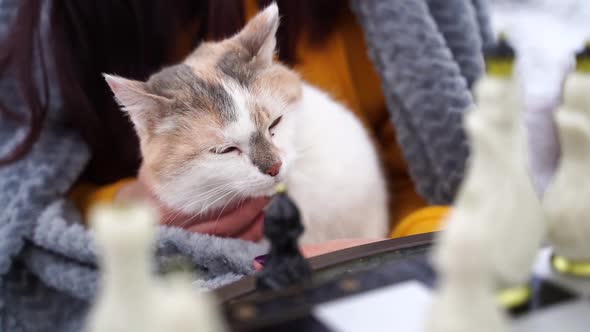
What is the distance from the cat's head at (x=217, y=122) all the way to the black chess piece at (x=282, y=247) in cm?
31

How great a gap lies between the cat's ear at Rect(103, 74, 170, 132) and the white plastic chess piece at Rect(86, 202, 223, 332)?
0.44 meters

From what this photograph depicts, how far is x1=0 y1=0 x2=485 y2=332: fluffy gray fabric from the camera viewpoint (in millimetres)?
873

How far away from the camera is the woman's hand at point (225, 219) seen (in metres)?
0.80

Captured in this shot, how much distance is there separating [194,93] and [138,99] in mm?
80

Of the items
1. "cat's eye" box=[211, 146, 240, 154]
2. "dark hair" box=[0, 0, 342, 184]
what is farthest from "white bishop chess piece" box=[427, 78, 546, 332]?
"dark hair" box=[0, 0, 342, 184]

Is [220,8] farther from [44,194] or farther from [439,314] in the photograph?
[439,314]

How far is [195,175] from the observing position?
0.77 m

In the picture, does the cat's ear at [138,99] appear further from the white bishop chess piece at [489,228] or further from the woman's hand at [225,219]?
the white bishop chess piece at [489,228]

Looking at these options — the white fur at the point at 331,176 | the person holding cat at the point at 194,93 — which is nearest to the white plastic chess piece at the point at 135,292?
the person holding cat at the point at 194,93

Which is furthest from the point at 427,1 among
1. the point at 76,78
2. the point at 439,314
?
the point at 439,314

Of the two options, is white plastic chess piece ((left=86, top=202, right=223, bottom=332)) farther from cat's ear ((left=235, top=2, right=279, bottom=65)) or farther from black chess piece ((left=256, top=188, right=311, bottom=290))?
cat's ear ((left=235, top=2, right=279, bottom=65))

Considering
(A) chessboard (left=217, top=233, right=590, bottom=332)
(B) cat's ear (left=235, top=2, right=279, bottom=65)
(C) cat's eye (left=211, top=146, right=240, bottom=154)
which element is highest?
(B) cat's ear (left=235, top=2, right=279, bottom=65)

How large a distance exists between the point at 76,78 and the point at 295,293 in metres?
0.72

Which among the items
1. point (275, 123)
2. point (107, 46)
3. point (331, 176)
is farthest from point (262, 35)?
point (107, 46)
